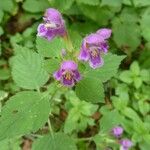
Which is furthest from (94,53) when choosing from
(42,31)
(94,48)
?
(42,31)

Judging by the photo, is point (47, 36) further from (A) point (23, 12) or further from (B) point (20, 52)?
(A) point (23, 12)

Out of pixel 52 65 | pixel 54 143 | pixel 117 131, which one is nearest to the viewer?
pixel 52 65

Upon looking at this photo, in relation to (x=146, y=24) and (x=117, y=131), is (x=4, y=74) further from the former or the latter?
(x=146, y=24)

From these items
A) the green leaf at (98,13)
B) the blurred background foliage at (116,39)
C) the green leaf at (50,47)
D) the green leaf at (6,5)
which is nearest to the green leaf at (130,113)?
the blurred background foliage at (116,39)

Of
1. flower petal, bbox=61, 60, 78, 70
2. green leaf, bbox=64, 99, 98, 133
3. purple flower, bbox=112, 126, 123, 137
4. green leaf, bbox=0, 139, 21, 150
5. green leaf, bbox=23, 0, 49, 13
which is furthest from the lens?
green leaf, bbox=23, 0, 49, 13

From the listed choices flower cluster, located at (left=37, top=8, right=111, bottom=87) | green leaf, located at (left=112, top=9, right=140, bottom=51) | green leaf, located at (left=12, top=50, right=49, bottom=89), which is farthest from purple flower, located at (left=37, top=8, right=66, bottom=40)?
green leaf, located at (left=112, top=9, right=140, bottom=51)

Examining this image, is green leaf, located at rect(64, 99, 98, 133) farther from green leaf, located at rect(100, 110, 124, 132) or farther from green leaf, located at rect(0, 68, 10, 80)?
green leaf, located at rect(0, 68, 10, 80)

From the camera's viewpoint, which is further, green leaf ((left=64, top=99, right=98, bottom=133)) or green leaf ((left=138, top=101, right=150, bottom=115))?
green leaf ((left=138, top=101, right=150, bottom=115))

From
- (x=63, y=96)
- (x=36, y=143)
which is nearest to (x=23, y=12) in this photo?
(x=63, y=96)
